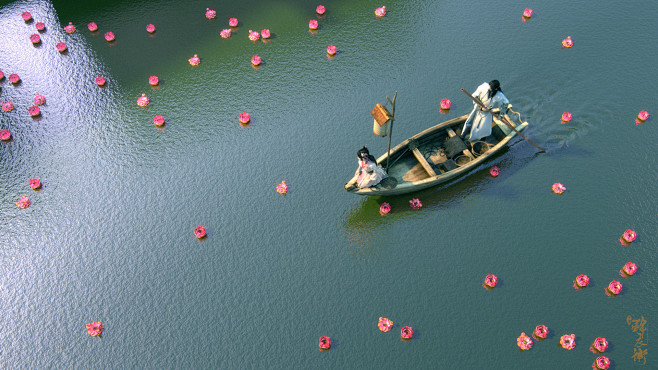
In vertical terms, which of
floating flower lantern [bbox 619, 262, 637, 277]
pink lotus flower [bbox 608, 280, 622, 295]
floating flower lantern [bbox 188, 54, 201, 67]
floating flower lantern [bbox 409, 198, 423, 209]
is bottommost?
pink lotus flower [bbox 608, 280, 622, 295]

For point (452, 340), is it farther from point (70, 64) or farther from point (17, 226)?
point (70, 64)

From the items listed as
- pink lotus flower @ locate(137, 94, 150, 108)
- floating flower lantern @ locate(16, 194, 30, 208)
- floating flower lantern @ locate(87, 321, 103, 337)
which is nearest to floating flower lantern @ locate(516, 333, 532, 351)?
floating flower lantern @ locate(87, 321, 103, 337)

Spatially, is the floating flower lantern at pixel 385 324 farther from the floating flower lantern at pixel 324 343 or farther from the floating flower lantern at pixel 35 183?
the floating flower lantern at pixel 35 183

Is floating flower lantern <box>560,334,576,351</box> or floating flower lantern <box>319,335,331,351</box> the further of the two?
floating flower lantern <box>319,335,331,351</box>

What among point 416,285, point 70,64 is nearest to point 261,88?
point 70,64

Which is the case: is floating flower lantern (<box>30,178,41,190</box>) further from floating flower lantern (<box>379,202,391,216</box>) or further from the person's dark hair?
the person's dark hair

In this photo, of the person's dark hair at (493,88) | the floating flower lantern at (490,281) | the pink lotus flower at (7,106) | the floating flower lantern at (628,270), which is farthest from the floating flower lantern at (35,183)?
the floating flower lantern at (628,270)
